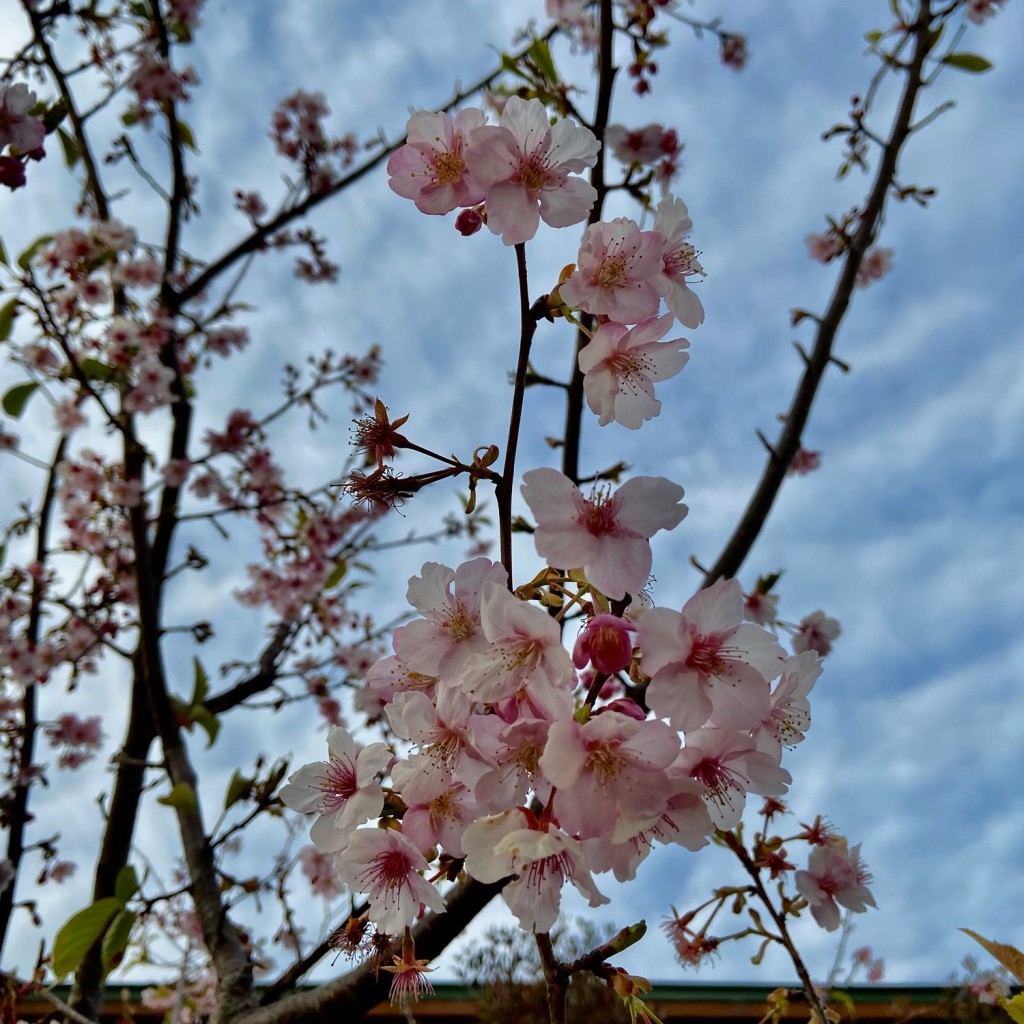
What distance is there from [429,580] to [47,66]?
137 inches

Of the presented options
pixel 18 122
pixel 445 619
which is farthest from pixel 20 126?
pixel 445 619

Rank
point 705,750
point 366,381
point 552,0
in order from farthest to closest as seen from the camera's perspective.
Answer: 1. point 366,381
2. point 552,0
3. point 705,750

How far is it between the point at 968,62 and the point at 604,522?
2826 mm

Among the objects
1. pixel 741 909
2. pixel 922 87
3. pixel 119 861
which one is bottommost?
pixel 741 909

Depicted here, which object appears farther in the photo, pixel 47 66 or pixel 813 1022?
pixel 47 66

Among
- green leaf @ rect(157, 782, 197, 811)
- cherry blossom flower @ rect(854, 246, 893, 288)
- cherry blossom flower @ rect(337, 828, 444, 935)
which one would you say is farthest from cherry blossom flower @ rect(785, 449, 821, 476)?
cherry blossom flower @ rect(337, 828, 444, 935)

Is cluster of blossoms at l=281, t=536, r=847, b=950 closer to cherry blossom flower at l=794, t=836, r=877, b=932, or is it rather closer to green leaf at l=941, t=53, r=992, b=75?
cherry blossom flower at l=794, t=836, r=877, b=932

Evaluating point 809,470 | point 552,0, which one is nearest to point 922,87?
point 552,0

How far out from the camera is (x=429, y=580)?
886 millimetres

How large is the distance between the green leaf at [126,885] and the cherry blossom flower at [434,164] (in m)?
1.82

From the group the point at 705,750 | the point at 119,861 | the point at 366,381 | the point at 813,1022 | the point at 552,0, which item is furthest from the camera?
the point at 366,381

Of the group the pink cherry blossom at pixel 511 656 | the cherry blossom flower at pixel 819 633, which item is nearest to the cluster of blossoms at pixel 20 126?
the pink cherry blossom at pixel 511 656

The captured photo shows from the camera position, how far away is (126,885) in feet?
6.61

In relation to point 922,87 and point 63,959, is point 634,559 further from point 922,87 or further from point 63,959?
point 922,87
